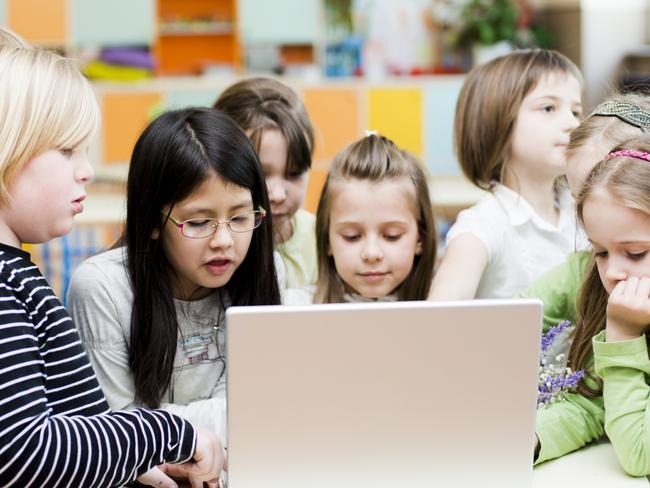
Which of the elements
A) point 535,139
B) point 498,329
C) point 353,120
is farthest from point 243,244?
point 353,120

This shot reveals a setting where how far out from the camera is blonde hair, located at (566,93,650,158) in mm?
1382

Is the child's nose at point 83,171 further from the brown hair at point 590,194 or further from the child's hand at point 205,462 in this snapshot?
the brown hair at point 590,194

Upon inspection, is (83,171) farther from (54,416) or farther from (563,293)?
(563,293)

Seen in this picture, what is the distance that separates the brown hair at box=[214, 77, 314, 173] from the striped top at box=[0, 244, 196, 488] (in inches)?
32.0

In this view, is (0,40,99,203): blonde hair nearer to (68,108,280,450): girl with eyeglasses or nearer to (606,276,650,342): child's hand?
(68,108,280,450): girl with eyeglasses

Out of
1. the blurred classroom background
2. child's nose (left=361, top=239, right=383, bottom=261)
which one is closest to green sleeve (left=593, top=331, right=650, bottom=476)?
child's nose (left=361, top=239, right=383, bottom=261)

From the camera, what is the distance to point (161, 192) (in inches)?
53.2

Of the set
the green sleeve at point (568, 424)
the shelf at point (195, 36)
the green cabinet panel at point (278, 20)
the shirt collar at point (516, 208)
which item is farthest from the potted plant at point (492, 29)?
the green sleeve at point (568, 424)

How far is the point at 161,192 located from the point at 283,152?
0.51 metres

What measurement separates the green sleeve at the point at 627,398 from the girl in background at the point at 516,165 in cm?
47

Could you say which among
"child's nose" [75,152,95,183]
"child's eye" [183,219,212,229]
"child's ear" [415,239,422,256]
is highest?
"child's nose" [75,152,95,183]

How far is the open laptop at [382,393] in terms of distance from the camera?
0.93m

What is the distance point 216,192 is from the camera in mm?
1344

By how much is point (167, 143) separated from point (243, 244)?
0.19 metres
